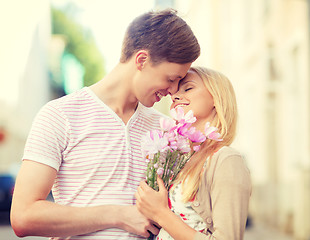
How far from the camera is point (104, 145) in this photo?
2818 millimetres

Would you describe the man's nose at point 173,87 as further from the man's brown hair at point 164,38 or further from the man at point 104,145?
the man's brown hair at point 164,38

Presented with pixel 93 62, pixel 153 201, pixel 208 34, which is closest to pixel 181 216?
pixel 153 201

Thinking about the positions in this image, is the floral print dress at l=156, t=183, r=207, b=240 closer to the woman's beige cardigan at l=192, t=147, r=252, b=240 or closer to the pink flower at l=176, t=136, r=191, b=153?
the woman's beige cardigan at l=192, t=147, r=252, b=240

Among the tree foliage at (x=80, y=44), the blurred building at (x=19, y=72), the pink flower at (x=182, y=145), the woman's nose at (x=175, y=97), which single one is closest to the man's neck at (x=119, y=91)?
the woman's nose at (x=175, y=97)

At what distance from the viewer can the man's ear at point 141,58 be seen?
300cm

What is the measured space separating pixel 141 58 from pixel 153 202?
0.88 m

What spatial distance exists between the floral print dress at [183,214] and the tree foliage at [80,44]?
123 feet

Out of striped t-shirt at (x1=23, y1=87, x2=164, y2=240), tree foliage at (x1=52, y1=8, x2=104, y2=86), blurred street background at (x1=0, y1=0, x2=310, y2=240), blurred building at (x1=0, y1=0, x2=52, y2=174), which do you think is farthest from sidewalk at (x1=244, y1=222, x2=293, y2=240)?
tree foliage at (x1=52, y1=8, x2=104, y2=86)

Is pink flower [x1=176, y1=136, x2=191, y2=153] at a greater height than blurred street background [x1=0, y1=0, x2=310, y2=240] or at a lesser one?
greater

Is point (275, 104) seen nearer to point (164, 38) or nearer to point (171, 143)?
point (164, 38)

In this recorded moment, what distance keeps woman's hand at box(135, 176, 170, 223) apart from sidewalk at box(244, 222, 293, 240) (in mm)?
8096

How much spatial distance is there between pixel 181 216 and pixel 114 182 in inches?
16.0

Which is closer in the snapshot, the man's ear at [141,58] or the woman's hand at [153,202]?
the woman's hand at [153,202]

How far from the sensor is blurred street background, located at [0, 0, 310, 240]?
10.9m
